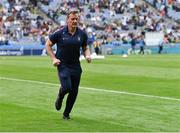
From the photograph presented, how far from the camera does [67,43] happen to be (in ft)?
40.8

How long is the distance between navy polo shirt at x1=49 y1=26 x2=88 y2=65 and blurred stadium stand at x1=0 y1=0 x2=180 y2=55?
41246 millimetres

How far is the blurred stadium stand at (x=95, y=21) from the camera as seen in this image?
5722 centimetres

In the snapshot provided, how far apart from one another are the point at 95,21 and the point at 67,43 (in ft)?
168

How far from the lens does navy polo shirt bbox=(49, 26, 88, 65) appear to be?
12422 millimetres

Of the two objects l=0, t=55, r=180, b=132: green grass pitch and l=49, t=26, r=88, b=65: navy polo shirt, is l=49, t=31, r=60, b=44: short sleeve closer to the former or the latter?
l=49, t=26, r=88, b=65: navy polo shirt

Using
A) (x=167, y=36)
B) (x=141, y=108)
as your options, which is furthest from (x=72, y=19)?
(x=167, y=36)

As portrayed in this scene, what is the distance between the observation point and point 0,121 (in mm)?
12055

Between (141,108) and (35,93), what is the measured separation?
4.71 m

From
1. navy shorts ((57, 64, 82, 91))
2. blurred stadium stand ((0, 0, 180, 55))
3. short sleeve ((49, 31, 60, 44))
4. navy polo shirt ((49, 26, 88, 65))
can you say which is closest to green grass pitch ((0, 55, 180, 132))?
navy shorts ((57, 64, 82, 91))

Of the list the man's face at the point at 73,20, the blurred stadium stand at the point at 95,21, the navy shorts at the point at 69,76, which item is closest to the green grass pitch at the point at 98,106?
the navy shorts at the point at 69,76

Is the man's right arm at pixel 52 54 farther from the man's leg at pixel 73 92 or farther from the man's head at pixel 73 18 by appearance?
the man's head at pixel 73 18

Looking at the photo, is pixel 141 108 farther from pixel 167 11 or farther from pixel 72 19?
pixel 167 11

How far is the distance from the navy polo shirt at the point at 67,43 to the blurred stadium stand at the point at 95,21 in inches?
1624

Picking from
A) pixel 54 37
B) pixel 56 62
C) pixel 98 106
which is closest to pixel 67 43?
pixel 54 37
